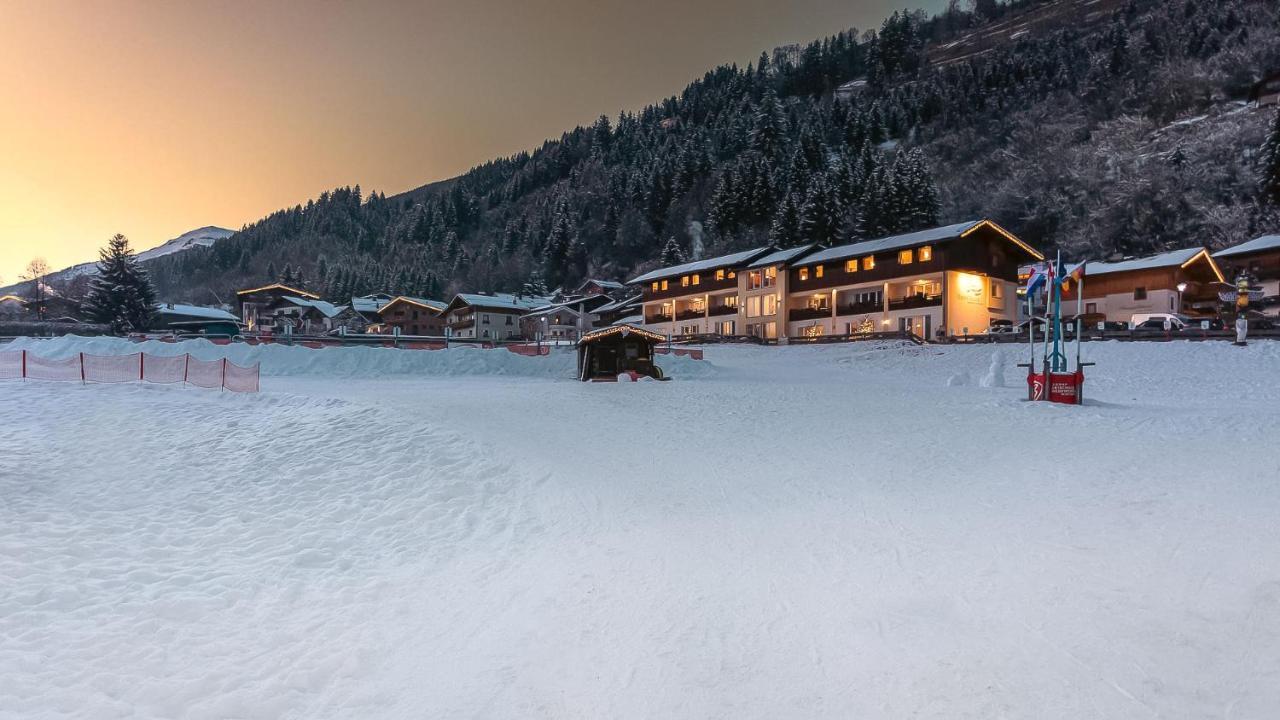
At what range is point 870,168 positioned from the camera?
82812mm

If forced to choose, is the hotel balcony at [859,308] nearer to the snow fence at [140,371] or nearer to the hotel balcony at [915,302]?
the hotel balcony at [915,302]

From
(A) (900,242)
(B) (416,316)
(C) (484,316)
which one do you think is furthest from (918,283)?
(B) (416,316)

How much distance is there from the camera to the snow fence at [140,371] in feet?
68.9

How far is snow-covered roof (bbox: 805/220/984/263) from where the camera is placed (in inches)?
1769

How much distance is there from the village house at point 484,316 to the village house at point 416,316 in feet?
7.47

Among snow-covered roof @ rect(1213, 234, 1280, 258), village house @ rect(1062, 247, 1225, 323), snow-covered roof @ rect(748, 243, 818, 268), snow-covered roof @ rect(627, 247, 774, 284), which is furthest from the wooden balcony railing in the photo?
snow-covered roof @ rect(1213, 234, 1280, 258)

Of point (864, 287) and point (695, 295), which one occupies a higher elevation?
point (695, 295)

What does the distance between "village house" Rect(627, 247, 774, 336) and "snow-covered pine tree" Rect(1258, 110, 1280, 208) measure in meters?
48.1

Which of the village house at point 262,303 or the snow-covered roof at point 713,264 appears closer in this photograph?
the snow-covered roof at point 713,264

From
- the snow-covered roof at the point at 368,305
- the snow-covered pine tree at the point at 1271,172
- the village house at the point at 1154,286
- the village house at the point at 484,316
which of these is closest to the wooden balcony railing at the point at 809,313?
the village house at the point at 1154,286

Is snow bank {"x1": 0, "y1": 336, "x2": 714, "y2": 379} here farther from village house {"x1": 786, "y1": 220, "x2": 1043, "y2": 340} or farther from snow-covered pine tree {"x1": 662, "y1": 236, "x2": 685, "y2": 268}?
snow-covered pine tree {"x1": 662, "y1": 236, "x2": 685, "y2": 268}

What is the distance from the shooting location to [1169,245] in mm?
62188

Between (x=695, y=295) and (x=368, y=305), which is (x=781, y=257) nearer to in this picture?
(x=695, y=295)

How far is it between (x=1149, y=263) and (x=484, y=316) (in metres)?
70.7
